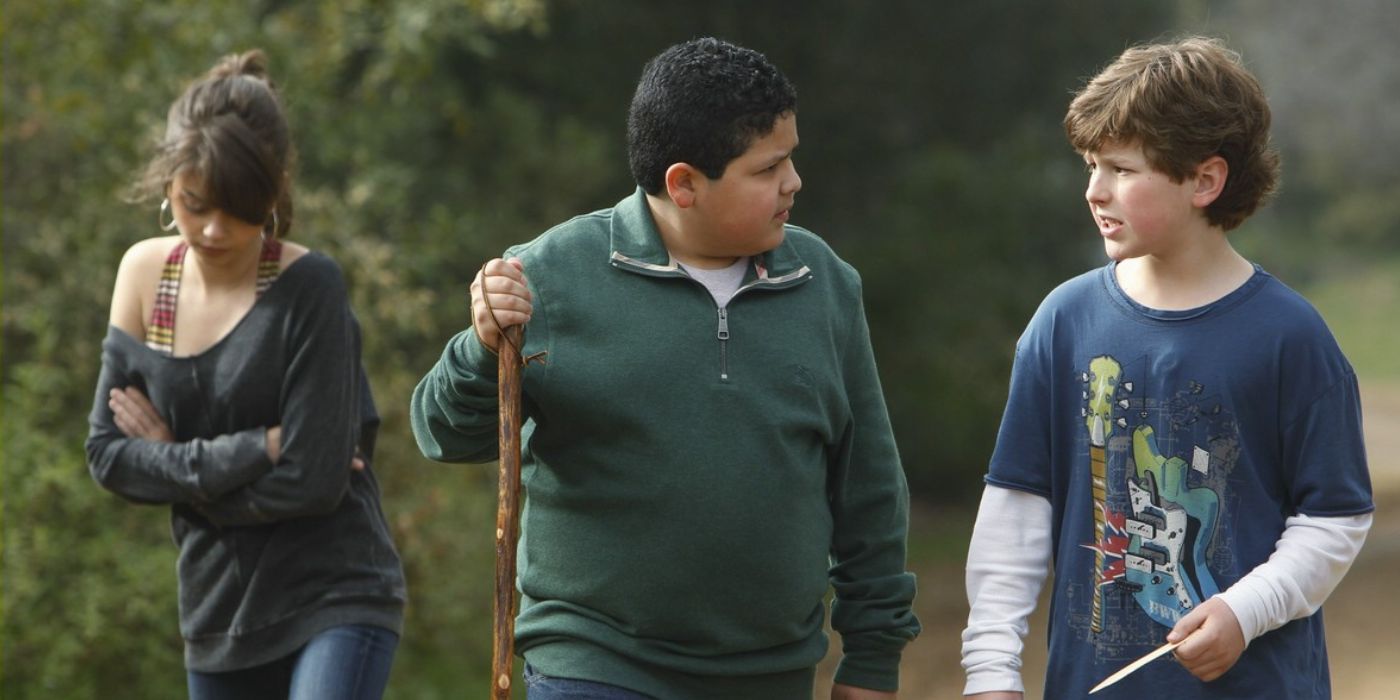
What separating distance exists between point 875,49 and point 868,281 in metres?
1.67

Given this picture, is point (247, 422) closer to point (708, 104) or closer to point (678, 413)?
point (678, 413)

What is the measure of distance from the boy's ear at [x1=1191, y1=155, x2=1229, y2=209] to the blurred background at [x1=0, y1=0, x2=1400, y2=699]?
2.14ft

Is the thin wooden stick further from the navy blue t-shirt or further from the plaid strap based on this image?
the plaid strap

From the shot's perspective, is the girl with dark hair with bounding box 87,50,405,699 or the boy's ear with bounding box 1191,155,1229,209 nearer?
the boy's ear with bounding box 1191,155,1229,209

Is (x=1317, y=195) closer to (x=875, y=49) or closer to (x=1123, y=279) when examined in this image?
(x=875, y=49)

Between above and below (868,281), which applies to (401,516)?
below

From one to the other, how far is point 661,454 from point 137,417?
4.73 ft

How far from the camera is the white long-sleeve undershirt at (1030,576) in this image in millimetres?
2959

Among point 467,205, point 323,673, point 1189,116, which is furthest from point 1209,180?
point 467,205

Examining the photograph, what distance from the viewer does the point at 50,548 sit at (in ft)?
21.8

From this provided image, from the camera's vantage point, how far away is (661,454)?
3229mm

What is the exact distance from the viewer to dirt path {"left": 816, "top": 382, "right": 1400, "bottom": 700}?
389 inches

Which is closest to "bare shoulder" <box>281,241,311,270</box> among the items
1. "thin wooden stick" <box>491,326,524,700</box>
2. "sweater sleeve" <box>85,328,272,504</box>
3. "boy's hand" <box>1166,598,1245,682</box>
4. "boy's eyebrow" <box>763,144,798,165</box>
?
"sweater sleeve" <box>85,328,272,504</box>

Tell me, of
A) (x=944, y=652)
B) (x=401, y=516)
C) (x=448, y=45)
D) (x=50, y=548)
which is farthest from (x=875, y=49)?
(x=50, y=548)
